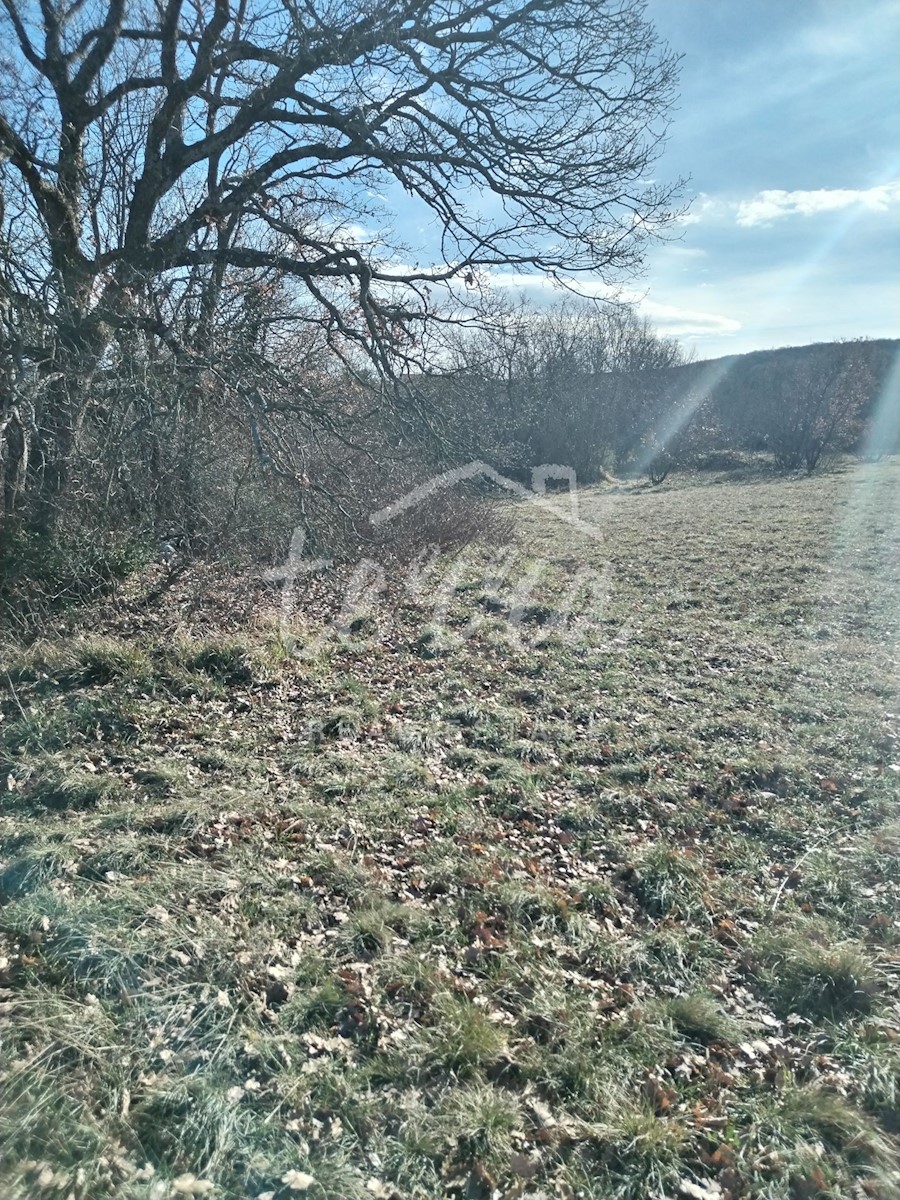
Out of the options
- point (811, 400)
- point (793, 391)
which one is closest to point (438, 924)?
point (811, 400)

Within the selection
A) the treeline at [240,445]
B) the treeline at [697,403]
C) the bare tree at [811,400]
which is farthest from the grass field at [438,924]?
the bare tree at [811,400]

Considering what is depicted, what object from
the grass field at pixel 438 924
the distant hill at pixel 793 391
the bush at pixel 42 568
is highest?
the distant hill at pixel 793 391

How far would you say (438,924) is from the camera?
139 inches

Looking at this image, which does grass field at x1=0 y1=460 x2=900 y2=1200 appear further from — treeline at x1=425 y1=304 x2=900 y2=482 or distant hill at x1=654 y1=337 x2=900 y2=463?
distant hill at x1=654 y1=337 x2=900 y2=463

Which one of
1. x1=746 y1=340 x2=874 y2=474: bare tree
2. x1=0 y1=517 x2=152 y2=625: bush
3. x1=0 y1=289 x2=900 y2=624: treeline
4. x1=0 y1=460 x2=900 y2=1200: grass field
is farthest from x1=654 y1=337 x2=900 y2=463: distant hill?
x1=0 y1=517 x2=152 y2=625: bush

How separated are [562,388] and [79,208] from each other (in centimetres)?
2314

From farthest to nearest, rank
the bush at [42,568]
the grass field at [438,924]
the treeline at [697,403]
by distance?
1. the treeline at [697,403]
2. the bush at [42,568]
3. the grass field at [438,924]

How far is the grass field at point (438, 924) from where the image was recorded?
2467 millimetres

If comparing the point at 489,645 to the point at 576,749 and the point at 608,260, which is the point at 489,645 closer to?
the point at 576,749

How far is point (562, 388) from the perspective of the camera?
28.7 m

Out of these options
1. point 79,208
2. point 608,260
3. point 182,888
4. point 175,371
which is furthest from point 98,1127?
point 608,260

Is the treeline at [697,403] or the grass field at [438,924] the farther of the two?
the treeline at [697,403]

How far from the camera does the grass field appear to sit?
247cm

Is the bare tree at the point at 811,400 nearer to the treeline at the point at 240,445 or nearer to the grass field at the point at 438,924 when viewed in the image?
the treeline at the point at 240,445
